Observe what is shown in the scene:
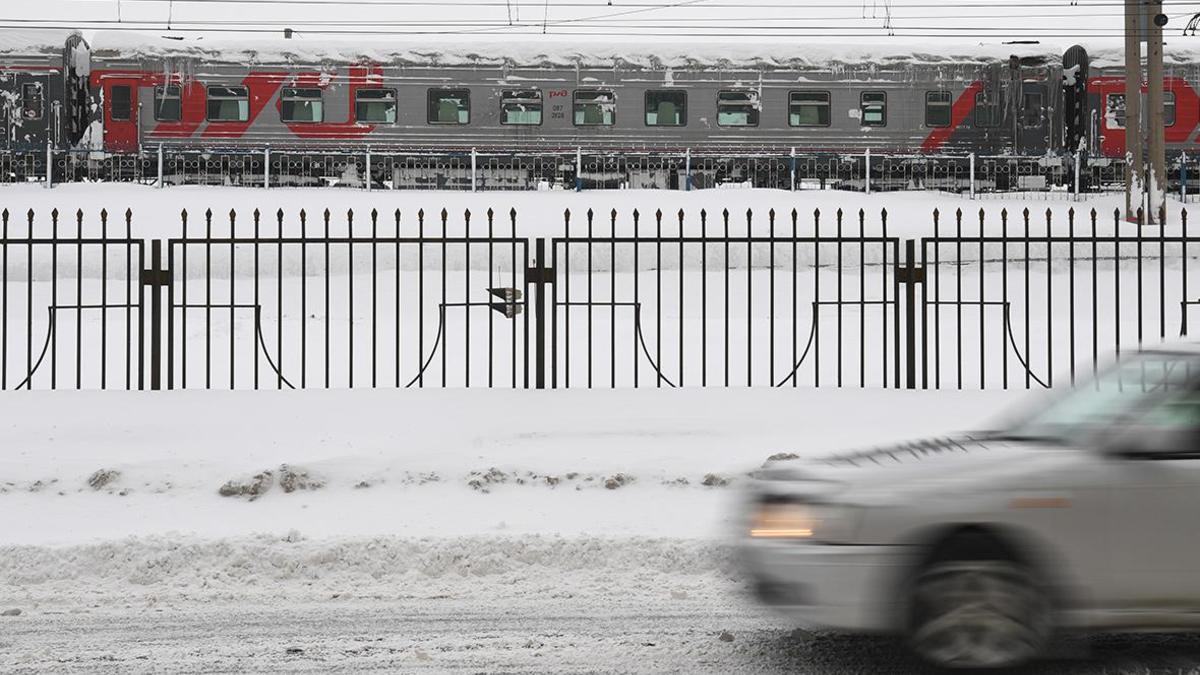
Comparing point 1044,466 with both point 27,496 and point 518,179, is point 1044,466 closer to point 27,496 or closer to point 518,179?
point 27,496

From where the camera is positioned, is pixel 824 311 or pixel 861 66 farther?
pixel 861 66

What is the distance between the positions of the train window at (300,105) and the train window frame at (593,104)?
504cm

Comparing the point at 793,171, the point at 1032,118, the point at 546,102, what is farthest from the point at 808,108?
the point at 546,102

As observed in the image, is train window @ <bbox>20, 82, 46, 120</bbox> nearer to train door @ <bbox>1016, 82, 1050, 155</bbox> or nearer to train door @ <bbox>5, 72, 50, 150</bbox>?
train door @ <bbox>5, 72, 50, 150</bbox>

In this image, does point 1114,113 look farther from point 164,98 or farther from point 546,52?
point 164,98

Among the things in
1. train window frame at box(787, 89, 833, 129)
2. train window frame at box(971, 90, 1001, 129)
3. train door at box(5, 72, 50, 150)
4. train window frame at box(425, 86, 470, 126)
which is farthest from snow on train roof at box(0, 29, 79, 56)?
train window frame at box(971, 90, 1001, 129)

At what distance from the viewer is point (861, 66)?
31469mm

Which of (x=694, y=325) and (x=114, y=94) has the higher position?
(x=114, y=94)

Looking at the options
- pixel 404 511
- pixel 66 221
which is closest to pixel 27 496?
pixel 404 511

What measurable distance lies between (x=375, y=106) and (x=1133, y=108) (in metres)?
14.4

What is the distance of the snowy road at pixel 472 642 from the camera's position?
6082mm

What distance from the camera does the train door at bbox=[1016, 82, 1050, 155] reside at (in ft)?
106

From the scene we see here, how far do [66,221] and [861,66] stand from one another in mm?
15960

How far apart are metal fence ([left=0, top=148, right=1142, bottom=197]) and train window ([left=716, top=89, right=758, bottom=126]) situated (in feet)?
2.26
